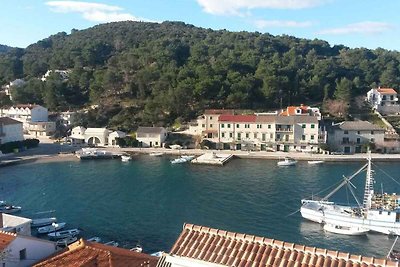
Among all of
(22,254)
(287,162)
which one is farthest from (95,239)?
(287,162)

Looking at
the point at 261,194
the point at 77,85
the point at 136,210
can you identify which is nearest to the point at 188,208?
the point at 136,210

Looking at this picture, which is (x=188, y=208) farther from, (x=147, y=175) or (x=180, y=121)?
(x=180, y=121)

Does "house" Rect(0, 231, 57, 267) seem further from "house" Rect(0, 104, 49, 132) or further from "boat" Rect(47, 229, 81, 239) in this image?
"house" Rect(0, 104, 49, 132)

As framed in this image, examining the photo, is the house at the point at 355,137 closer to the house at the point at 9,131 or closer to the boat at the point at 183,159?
the boat at the point at 183,159

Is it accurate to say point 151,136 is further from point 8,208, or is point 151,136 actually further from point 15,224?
point 15,224

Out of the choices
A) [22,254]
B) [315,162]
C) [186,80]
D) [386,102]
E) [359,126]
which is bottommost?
[22,254]

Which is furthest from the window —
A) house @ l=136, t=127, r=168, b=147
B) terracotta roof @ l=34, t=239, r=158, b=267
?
house @ l=136, t=127, r=168, b=147
